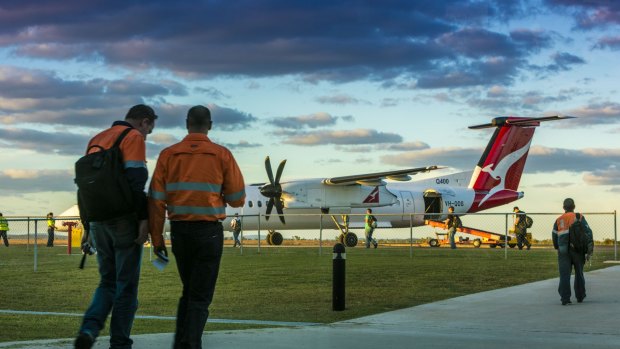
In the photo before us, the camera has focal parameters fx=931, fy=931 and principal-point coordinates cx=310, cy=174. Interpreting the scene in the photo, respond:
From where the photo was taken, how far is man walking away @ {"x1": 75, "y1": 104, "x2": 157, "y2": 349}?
7.30m

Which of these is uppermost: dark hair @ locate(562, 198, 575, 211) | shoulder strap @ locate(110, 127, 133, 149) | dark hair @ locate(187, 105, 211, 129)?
dark hair @ locate(187, 105, 211, 129)

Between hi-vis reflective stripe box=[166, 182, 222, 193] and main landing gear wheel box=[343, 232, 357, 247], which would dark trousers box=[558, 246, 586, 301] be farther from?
main landing gear wheel box=[343, 232, 357, 247]

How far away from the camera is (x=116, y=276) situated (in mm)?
7531

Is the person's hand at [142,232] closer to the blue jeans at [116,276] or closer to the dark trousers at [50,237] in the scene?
the blue jeans at [116,276]

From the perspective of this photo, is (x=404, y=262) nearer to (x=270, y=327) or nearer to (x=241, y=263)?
(x=241, y=263)

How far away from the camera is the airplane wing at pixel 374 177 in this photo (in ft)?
151

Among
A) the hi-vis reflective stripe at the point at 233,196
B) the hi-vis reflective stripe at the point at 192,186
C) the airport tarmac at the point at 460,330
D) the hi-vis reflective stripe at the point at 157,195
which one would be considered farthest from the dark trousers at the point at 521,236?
the hi-vis reflective stripe at the point at 157,195

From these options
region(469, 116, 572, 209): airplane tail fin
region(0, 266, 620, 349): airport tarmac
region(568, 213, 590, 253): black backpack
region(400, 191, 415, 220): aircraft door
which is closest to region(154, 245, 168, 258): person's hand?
region(0, 266, 620, 349): airport tarmac

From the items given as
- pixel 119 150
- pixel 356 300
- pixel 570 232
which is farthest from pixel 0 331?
pixel 570 232

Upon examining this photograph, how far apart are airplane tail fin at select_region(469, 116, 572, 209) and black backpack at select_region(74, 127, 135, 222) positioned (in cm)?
4594

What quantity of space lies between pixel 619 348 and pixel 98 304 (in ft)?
16.9

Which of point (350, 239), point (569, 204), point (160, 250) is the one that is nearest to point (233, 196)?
point (160, 250)

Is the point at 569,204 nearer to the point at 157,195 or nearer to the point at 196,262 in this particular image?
the point at 196,262

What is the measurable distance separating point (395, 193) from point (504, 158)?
6.77m
